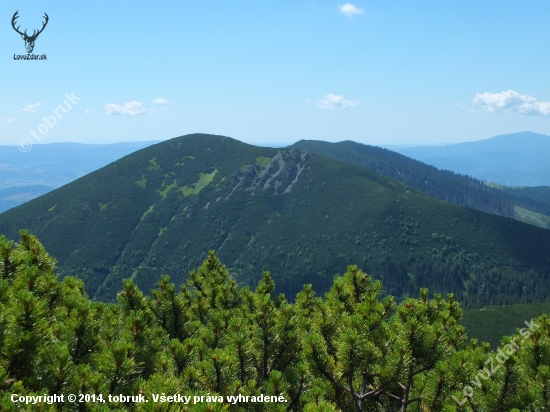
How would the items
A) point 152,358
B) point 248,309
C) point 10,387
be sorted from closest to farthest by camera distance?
point 10,387
point 152,358
point 248,309

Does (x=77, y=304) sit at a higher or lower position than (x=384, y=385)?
higher

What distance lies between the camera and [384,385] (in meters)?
7.34

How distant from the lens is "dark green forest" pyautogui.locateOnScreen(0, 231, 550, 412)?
5.68 metres

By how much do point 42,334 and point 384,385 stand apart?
20.3 ft

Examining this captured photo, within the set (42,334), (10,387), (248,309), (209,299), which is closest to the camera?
(10,387)

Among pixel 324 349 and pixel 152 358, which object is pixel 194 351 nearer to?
pixel 152 358

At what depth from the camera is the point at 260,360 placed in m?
9.32

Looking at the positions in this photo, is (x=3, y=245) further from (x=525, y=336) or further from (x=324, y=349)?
(x=525, y=336)

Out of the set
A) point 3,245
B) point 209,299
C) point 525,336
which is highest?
point 3,245

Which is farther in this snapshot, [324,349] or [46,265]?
[46,265]

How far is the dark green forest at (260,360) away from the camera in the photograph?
224 inches

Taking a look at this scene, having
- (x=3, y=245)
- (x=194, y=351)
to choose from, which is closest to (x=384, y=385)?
(x=194, y=351)

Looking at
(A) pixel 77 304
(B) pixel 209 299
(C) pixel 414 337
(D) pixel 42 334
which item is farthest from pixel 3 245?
(C) pixel 414 337

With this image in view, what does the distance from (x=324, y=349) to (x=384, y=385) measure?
4.41ft
